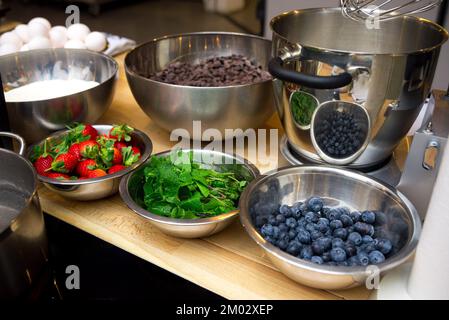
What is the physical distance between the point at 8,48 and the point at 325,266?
1004mm

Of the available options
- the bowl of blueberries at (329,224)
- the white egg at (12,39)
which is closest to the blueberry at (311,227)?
the bowl of blueberries at (329,224)

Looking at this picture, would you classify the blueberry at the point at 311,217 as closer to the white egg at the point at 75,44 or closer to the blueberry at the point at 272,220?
the blueberry at the point at 272,220

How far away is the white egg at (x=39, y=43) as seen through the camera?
1.16 metres

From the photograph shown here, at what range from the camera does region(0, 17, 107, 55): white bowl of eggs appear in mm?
1192

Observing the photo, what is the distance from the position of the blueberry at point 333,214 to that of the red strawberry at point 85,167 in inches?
15.3

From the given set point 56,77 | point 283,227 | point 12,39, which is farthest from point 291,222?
point 12,39

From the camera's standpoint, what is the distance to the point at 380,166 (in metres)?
0.80

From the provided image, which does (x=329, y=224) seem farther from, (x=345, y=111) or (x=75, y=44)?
(x=75, y=44)

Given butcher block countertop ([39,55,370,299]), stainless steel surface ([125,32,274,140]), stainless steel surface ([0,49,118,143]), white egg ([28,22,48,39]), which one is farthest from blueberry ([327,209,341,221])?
white egg ([28,22,48,39])

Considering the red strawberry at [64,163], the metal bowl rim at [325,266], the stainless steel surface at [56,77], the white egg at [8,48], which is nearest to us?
the metal bowl rim at [325,266]

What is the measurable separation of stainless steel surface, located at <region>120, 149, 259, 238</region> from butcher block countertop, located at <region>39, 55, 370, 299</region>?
0.03m
